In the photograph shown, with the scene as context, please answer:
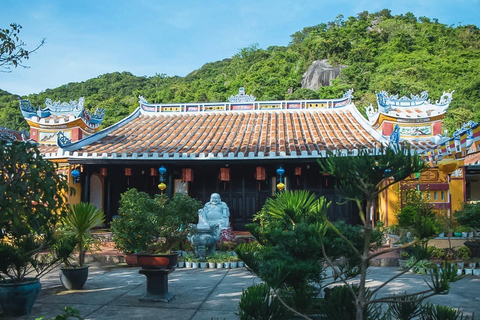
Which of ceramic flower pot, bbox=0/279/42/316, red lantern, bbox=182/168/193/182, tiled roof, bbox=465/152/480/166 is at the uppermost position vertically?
tiled roof, bbox=465/152/480/166

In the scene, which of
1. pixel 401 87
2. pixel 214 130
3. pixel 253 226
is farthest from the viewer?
pixel 401 87

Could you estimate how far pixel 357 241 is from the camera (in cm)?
341

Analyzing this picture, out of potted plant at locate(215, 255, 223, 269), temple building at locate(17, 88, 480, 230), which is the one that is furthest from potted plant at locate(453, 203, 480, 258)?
potted plant at locate(215, 255, 223, 269)

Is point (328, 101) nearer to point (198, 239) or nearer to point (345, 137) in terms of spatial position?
point (345, 137)

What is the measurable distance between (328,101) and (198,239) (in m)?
7.78

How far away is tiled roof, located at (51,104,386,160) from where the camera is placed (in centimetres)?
1054

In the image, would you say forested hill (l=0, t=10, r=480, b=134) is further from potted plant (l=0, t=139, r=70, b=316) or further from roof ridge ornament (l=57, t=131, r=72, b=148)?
potted plant (l=0, t=139, r=70, b=316)

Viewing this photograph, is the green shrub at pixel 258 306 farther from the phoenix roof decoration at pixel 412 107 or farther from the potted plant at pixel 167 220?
the phoenix roof decoration at pixel 412 107

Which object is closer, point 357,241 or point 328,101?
point 357,241

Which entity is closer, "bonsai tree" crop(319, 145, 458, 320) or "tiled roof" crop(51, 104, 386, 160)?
"bonsai tree" crop(319, 145, 458, 320)

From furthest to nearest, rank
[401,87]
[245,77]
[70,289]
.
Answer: [245,77]
[401,87]
[70,289]

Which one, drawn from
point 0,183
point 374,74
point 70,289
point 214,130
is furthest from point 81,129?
point 374,74

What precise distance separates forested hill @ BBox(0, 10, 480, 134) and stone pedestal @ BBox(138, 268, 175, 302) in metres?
25.1

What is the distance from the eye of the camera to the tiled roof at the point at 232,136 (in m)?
10.5
